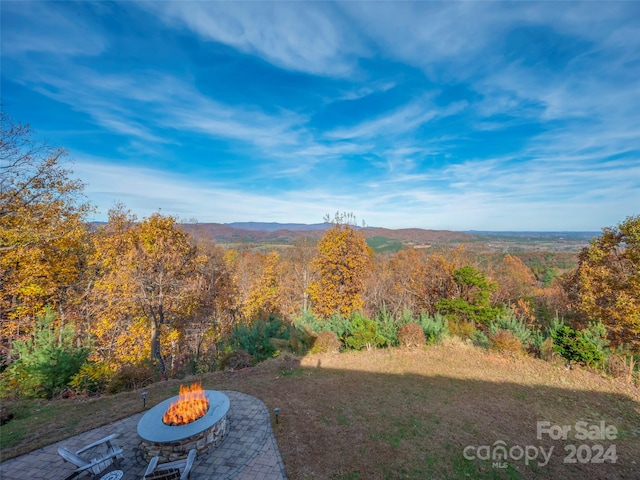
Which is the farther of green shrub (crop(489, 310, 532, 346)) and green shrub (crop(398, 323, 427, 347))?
green shrub (crop(398, 323, 427, 347))

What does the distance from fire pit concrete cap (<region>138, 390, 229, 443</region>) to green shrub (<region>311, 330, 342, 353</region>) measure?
5.06m

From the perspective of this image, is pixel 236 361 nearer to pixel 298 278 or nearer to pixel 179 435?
pixel 179 435

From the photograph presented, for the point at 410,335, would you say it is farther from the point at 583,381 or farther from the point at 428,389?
the point at 583,381

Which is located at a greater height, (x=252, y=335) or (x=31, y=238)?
(x=31, y=238)

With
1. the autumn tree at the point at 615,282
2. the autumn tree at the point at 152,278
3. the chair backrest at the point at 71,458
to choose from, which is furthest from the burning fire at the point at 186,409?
the autumn tree at the point at 615,282

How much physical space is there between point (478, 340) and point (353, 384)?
639 centimetres

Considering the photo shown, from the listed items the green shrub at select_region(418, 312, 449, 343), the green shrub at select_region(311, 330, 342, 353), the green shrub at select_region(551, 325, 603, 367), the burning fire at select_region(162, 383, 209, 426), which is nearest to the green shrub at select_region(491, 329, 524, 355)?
the green shrub at select_region(551, 325, 603, 367)

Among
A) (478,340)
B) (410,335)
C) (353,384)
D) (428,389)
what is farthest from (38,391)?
(478,340)

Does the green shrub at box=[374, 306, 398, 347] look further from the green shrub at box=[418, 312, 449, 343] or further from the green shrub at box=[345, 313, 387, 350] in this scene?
the green shrub at box=[418, 312, 449, 343]

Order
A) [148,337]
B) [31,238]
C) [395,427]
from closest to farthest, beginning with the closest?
1. [395,427]
2. [31,238]
3. [148,337]

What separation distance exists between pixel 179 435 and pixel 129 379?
182 inches

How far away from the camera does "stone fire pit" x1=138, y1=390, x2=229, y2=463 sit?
439 centimetres

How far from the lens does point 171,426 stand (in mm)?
4781

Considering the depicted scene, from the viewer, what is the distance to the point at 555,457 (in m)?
4.60
